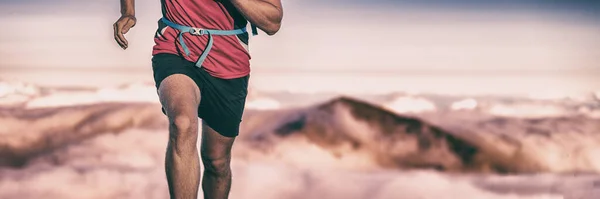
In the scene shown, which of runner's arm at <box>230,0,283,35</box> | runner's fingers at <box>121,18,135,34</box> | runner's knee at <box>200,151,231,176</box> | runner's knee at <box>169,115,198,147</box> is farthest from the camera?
runner's knee at <box>200,151,231,176</box>

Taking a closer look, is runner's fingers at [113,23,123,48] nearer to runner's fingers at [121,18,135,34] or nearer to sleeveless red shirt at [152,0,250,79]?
runner's fingers at [121,18,135,34]

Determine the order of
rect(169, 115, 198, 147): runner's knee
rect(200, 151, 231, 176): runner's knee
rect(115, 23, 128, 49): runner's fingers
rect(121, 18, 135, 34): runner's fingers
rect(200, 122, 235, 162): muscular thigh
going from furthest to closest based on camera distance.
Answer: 1. rect(200, 151, 231, 176): runner's knee
2. rect(200, 122, 235, 162): muscular thigh
3. rect(121, 18, 135, 34): runner's fingers
4. rect(115, 23, 128, 49): runner's fingers
5. rect(169, 115, 198, 147): runner's knee

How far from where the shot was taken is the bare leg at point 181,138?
5.16 metres

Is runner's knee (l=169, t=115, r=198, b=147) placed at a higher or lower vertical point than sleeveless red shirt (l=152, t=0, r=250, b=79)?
lower

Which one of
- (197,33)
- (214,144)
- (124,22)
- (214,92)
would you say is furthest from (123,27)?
(214,144)

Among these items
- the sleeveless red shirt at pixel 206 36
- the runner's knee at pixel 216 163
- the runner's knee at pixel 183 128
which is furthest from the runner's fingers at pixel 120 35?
the runner's knee at pixel 216 163

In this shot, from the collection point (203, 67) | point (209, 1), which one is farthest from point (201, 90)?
point (209, 1)

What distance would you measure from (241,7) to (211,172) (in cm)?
153

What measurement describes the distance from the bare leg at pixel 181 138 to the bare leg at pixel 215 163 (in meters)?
1.04

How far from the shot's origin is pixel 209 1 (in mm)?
5805

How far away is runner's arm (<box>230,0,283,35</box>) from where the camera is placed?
5445 mm

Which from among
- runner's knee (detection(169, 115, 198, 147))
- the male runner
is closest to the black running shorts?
the male runner

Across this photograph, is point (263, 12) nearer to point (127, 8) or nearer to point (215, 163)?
point (127, 8)

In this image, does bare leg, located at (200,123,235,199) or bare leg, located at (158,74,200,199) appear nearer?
bare leg, located at (158,74,200,199)
